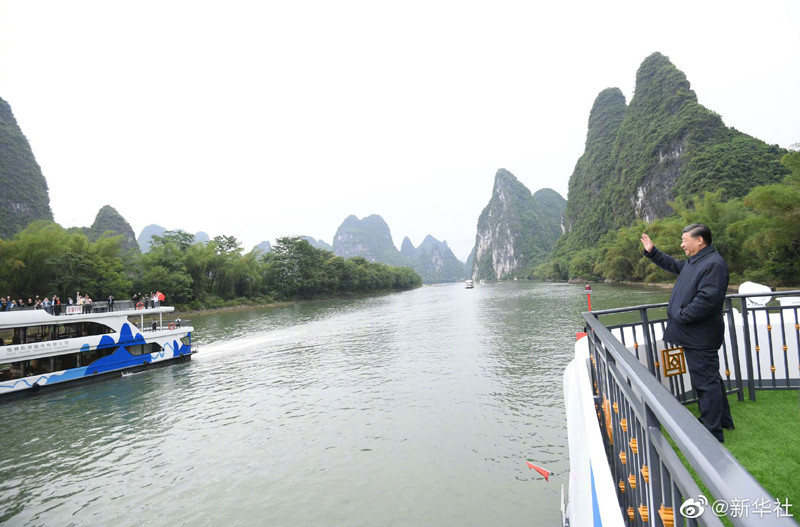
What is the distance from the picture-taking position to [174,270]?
45531 mm

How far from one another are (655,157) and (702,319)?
103 metres

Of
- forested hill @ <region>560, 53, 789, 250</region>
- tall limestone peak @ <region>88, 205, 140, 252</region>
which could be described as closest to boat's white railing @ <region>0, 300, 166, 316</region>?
forested hill @ <region>560, 53, 789, 250</region>

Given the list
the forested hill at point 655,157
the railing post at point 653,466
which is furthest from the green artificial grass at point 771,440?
the forested hill at point 655,157

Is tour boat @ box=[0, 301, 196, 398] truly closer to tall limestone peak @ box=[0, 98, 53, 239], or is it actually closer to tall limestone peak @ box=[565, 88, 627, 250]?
tall limestone peak @ box=[0, 98, 53, 239]

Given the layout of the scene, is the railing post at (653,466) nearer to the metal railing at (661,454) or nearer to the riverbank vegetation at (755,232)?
the metal railing at (661,454)

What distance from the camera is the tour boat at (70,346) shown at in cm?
1326

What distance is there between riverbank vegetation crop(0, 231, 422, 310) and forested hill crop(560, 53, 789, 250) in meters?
62.6

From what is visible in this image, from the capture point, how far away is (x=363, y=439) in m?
8.41

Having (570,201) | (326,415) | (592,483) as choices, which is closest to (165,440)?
(326,415)

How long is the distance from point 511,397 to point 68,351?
15153 mm

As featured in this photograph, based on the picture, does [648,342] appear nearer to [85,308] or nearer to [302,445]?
[302,445]

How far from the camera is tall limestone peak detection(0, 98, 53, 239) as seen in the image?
223ft

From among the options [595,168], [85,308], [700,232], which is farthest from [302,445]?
[595,168]

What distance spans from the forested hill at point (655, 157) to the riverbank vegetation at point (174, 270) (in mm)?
62598
